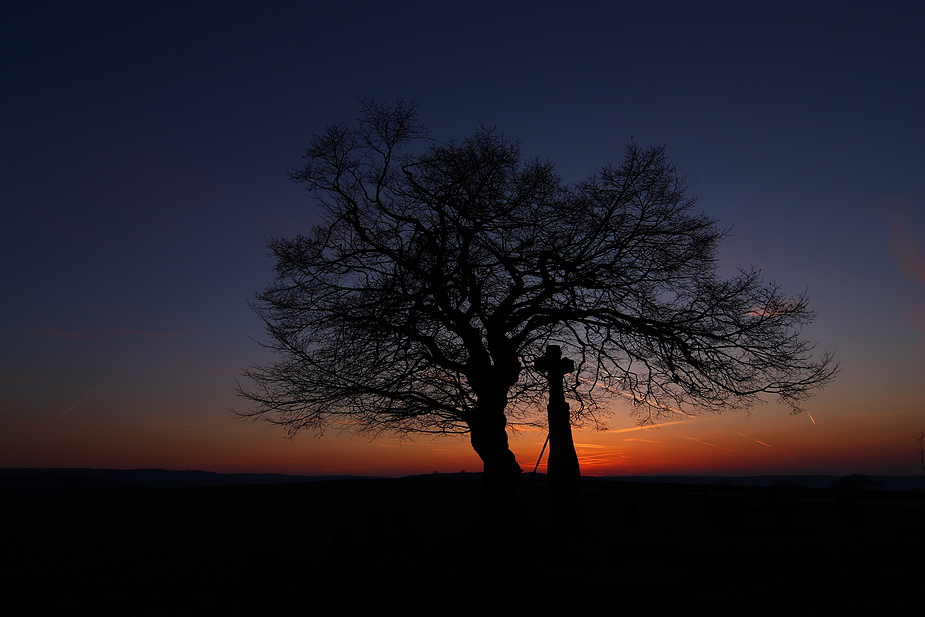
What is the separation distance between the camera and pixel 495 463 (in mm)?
11664

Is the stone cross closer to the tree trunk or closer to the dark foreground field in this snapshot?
the dark foreground field

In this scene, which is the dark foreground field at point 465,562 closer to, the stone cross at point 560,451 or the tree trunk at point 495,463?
the tree trunk at point 495,463

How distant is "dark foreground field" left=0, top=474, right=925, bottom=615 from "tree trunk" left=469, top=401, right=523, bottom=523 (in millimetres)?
459

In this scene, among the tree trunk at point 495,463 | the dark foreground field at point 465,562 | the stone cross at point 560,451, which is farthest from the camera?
the tree trunk at point 495,463

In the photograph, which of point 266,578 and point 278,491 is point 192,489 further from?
point 266,578

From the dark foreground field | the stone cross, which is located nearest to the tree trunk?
the dark foreground field

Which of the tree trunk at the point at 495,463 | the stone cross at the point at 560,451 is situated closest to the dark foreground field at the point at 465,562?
the tree trunk at the point at 495,463

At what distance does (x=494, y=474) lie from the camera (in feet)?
38.2

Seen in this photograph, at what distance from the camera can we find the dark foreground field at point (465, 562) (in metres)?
7.00

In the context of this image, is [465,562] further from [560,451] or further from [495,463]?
[560,451]

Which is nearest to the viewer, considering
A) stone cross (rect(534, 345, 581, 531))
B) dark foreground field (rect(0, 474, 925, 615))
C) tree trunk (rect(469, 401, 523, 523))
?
dark foreground field (rect(0, 474, 925, 615))

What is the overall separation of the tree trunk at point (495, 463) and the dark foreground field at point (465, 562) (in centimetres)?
46

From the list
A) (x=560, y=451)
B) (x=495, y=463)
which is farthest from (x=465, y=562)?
(x=560, y=451)

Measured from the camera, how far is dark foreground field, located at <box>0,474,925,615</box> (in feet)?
23.0
